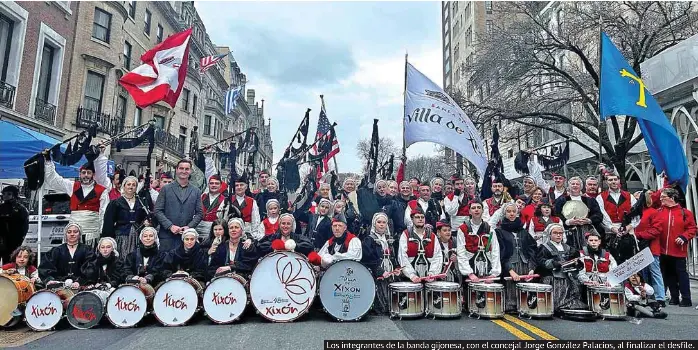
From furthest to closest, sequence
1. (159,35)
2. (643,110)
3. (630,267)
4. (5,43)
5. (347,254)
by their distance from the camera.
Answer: (159,35) < (5,43) < (643,110) < (347,254) < (630,267)

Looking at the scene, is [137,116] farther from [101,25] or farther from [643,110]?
[643,110]

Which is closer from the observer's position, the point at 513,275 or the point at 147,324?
the point at 147,324

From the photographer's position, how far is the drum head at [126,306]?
5281mm

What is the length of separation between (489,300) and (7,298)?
6035 millimetres

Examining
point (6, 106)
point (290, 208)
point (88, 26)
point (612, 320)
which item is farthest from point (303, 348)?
point (88, 26)

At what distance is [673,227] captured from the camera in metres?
6.55

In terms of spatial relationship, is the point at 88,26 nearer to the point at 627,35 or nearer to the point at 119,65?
the point at 119,65

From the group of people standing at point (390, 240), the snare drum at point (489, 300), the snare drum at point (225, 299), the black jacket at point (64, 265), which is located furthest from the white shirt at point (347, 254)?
the black jacket at point (64, 265)

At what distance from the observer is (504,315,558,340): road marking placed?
4730 millimetres

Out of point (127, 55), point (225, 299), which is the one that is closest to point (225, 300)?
point (225, 299)

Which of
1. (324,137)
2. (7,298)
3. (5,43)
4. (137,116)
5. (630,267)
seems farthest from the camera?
(137,116)

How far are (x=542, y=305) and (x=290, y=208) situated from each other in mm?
5341

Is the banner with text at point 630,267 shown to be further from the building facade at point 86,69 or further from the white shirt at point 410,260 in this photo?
the building facade at point 86,69

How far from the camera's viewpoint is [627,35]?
15.2m
